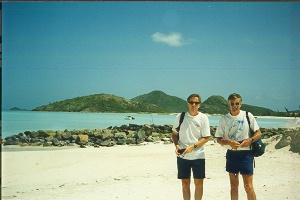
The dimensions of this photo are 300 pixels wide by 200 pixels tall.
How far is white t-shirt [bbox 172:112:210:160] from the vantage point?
10.7 ft

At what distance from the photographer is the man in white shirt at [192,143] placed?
3.27 metres

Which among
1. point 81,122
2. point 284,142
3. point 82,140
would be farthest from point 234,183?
point 81,122

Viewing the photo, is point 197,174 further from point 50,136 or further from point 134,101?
point 134,101

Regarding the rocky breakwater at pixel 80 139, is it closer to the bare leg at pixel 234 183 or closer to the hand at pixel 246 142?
the bare leg at pixel 234 183

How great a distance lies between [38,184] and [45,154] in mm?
4054

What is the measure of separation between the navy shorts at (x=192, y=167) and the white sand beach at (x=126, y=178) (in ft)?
4.00

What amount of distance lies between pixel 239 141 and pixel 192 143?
467mm

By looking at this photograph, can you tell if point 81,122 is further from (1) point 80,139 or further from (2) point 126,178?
(2) point 126,178

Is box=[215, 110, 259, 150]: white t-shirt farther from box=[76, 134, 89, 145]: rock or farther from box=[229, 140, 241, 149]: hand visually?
box=[76, 134, 89, 145]: rock

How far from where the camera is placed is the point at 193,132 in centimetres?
331

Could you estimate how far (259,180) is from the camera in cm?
529

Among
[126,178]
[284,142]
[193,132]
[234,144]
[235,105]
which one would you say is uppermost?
[235,105]

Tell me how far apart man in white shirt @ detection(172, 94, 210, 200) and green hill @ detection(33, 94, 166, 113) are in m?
44.3

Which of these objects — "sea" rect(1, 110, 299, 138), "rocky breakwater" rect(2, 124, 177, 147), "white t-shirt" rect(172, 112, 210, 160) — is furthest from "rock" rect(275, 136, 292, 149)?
"sea" rect(1, 110, 299, 138)
